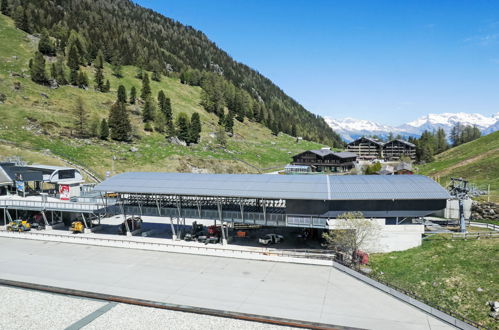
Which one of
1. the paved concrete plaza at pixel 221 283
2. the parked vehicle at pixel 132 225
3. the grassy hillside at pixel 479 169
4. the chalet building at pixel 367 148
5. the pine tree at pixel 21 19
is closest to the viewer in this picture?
the paved concrete plaza at pixel 221 283

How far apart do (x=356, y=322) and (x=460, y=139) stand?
610ft

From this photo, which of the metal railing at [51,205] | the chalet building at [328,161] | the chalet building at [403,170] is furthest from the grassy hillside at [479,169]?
the metal railing at [51,205]

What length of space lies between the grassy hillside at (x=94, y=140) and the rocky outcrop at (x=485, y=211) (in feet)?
222

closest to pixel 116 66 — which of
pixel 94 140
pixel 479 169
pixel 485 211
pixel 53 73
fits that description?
pixel 53 73

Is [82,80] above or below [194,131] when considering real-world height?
above

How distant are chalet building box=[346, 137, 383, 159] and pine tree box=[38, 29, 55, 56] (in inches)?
5363

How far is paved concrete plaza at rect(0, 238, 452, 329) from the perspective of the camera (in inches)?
1086

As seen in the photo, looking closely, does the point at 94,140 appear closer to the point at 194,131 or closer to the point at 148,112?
the point at 148,112

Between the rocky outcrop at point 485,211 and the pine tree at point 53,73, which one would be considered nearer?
the rocky outcrop at point 485,211

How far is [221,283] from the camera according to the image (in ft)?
108

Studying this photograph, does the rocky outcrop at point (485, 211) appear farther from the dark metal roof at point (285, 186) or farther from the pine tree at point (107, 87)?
the pine tree at point (107, 87)

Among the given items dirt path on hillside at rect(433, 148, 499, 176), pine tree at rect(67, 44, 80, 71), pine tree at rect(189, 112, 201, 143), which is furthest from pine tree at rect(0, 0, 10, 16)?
dirt path on hillside at rect(433, 148, 499, 176)

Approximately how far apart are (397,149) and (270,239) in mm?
124250

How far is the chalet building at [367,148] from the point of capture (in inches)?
6024
